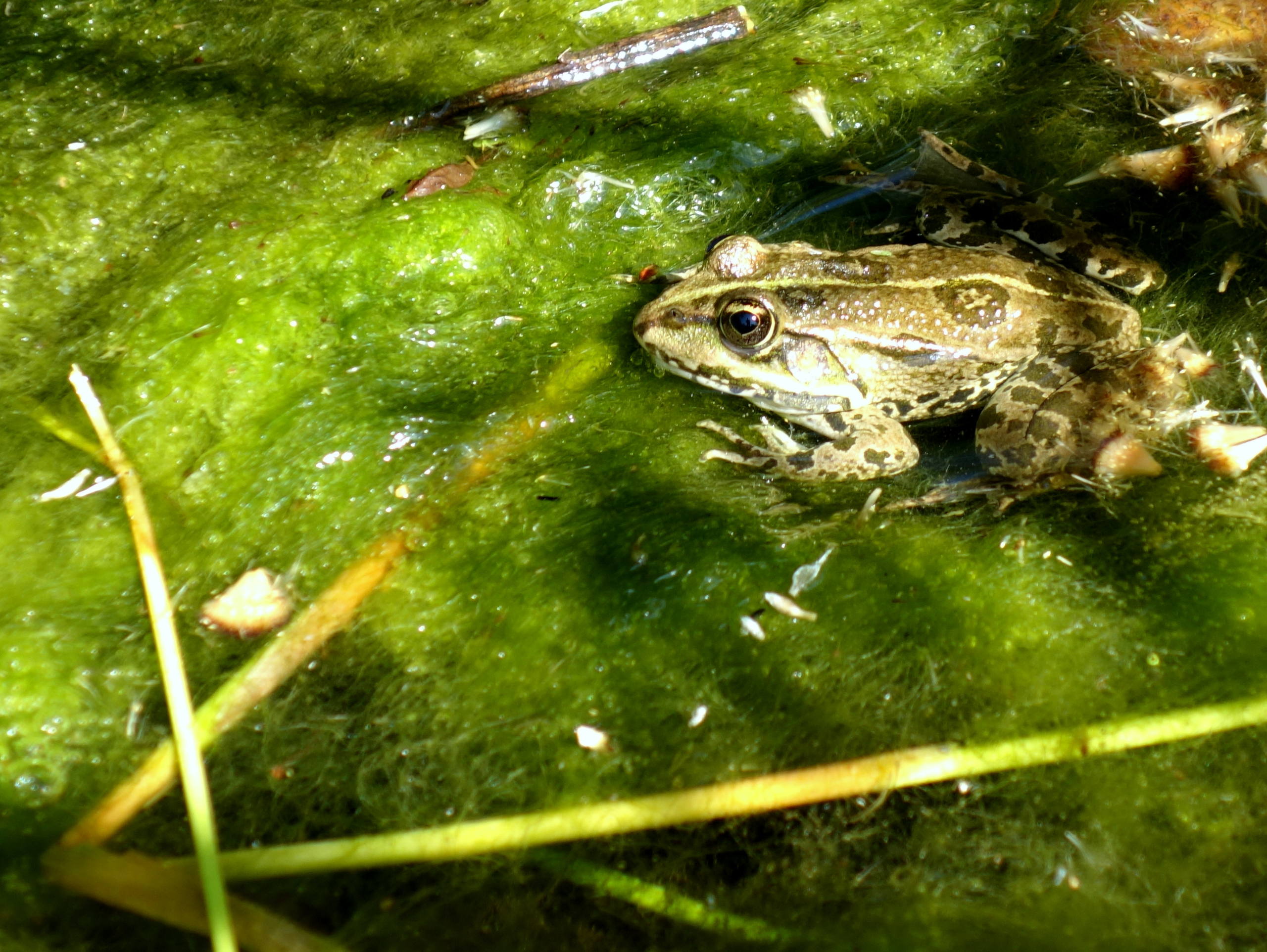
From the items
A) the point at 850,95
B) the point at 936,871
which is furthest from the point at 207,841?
the point at 850,95

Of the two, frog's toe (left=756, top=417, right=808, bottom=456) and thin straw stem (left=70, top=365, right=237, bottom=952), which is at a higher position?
thin straw stem (left=70, top=365, right=237, bottom=952)

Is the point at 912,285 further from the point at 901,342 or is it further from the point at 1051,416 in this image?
the point at 1051,416

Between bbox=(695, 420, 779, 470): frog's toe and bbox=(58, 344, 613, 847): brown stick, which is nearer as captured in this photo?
bbox=(58, 344, 613, 847): brown stick

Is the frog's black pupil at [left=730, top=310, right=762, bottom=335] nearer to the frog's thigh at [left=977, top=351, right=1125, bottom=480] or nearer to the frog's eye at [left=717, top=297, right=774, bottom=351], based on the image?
the frog's eye at [left=717, top=297, right=774, bottom=351]

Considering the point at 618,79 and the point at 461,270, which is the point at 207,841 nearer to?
the point at 461,270

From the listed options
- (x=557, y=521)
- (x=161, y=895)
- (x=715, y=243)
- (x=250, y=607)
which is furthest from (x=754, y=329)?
(x=161, y=895)

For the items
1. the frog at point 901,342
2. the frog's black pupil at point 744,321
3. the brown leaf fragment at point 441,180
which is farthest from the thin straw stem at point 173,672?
the frog's black pupil at point 744,321

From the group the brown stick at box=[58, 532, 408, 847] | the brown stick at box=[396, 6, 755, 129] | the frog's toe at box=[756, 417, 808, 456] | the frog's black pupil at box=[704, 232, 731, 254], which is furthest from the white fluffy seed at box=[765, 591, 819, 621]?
the brown stick at box=[396, 6, 755, 129]
